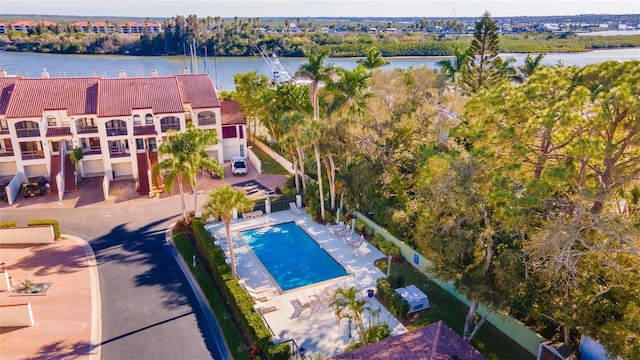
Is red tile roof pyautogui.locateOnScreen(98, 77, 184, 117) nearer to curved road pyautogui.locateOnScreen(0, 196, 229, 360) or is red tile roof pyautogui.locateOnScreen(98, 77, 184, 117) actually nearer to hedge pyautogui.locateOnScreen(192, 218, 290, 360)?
curved road pyautogui.locateOnScreen(0, 196, 229, 360)

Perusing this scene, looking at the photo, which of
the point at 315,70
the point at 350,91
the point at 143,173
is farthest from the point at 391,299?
the point at 143,173

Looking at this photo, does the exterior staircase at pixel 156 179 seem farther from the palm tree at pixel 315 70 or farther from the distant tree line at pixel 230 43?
the distant tree line at pixel 230 43

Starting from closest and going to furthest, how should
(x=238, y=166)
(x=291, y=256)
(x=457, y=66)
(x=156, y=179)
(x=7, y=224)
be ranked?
1. (x=291, y=256)
2. (x=7, y=224)
3. (x=156, y=179)
4. (x=238, y=166)
5. (x=457, y=66)

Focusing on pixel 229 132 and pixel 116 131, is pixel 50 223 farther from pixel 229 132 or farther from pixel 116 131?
pixel 229 132

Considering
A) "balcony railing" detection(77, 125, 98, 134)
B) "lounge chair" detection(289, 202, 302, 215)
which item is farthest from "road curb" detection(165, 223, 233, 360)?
"balcony railing" detection(77, 125, 98, 134)

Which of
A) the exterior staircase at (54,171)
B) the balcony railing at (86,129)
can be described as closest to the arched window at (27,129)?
the exterior staircase at (54,171)
